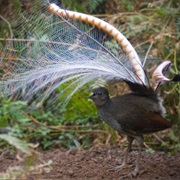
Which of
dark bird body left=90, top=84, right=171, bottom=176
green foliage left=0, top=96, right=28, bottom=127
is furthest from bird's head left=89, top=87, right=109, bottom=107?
green foliage left=0, top=96, right=28, bottom=127

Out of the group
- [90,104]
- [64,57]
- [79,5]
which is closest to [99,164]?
[64,57]

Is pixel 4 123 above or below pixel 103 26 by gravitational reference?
below

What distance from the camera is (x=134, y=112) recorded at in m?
4.77

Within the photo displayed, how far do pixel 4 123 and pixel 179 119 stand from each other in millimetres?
2071

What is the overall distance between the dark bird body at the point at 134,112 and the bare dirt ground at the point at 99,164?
9.4 inches

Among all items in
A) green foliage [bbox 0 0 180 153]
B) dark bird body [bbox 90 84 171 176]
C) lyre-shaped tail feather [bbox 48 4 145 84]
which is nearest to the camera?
dark bird body [bbox 90 84 171 176]

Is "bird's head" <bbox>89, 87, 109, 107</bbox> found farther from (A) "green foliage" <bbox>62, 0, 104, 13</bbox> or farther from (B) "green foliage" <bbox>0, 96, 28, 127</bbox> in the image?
(A) "green foliage" <bbox>62, 0, 104, 13</bbox>

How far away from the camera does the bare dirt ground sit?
15.9ft

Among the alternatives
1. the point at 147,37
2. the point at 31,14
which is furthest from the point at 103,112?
the point at 147,37

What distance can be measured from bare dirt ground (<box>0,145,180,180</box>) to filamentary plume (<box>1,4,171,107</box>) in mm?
675

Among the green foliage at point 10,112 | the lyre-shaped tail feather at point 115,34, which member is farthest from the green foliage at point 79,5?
the lyre-shaped tail feather at point 115,34

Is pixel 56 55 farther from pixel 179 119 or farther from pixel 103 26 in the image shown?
pixel 179 119

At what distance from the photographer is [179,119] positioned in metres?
6.22

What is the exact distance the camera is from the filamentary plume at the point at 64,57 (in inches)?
182
